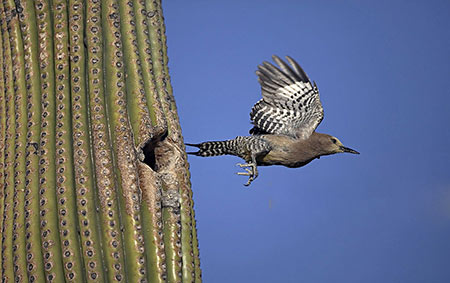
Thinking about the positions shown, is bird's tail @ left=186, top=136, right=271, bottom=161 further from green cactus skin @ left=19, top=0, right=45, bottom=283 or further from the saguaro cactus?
green cactus skin @ left=19, top=0, right=45, bottom=283

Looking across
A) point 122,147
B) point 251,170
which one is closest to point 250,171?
point 251,170

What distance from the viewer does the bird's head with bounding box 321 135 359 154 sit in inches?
173

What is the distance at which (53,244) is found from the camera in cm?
217

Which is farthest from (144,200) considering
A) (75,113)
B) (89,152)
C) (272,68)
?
(272,68)

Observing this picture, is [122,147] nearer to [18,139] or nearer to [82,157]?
[82,157]

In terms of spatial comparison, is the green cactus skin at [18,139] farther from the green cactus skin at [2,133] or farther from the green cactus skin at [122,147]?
the green cactus skin at [122,147]

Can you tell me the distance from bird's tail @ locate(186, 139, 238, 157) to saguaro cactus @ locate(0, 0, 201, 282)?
1.80m

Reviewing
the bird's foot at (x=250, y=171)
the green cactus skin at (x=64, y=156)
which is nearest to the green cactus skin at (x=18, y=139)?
the green cactus skin at (x=64, y=156)

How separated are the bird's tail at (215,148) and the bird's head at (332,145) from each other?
2.09 ft

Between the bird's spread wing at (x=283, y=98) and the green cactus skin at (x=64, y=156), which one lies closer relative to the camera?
the green cactus skin at (x=64, y=156)

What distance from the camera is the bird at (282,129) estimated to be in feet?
13.4

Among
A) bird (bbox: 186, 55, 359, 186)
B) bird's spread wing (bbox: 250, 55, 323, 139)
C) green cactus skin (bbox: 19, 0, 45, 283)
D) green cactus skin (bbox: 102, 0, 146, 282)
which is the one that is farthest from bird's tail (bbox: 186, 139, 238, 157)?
green cactus skin (bbox: 19, 0, 45, 283)

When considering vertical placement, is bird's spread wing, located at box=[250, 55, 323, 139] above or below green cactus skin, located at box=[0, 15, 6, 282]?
above

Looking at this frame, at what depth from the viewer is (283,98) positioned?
13.5 ft
